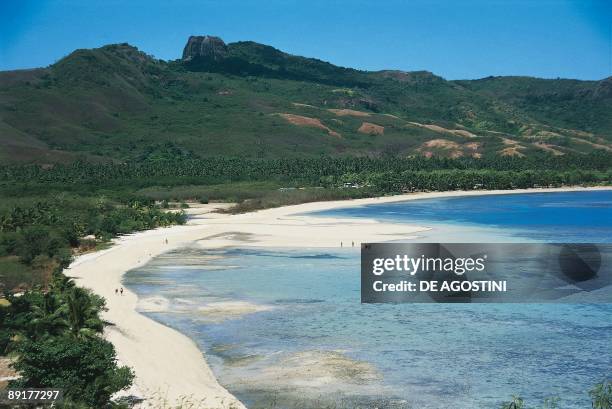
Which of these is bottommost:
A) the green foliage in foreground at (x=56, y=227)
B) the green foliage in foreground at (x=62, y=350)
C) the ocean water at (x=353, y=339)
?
the ocean water at (x=353, y=339)

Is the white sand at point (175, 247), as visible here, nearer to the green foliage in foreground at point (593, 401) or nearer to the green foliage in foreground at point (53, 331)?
the green foliage in foreground at point (53, 331)

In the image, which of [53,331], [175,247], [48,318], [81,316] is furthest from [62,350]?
[175,247]

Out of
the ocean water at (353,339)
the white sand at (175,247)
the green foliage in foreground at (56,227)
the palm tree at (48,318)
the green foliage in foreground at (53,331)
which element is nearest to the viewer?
the green foliage in foreground at (53,331)

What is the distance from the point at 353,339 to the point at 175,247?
140 feet

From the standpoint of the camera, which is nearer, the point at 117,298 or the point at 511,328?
the point at 511,328

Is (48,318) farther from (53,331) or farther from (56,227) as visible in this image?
(56,227)

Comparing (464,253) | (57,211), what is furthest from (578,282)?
(57,211)

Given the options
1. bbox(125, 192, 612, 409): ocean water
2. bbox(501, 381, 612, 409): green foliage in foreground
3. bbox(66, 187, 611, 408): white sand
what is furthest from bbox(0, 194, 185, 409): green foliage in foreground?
bbox(501, 381, 612, 409): green foliage in foreground

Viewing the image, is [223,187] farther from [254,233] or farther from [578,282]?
[578,282]

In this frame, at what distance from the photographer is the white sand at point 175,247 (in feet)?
109

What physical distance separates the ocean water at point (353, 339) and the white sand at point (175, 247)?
4.78ft

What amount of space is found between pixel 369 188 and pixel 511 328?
4715 inches

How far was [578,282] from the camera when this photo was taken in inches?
2657

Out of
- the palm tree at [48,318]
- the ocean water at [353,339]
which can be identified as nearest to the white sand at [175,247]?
the ocean water at [353,339]
